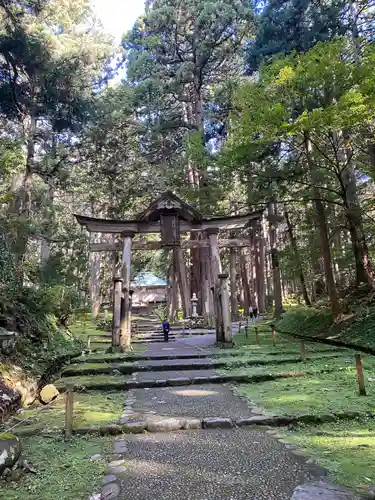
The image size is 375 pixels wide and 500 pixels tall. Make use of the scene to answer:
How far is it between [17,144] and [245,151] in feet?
24.7

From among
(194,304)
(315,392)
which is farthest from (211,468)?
(194,304)

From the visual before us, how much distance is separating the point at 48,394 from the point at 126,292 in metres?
5.08

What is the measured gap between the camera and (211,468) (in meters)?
3.29

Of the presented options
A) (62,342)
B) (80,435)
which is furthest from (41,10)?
(80,435)

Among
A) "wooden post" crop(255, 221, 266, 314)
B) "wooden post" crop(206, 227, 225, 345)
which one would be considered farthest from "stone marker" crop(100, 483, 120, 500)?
"wooden post" crop(255, 221, 266, 314)

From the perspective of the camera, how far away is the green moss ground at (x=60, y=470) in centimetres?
293

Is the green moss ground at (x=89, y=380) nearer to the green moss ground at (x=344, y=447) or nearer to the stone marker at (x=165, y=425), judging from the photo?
the stone marker at (x=165, y=425)

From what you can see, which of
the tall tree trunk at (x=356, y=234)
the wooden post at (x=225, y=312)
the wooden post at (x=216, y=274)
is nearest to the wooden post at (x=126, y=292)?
the wooden post at (x=216, y=274)

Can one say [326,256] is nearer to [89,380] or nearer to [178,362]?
[178,362]

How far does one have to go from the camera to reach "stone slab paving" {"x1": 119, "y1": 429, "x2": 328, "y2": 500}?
285cm

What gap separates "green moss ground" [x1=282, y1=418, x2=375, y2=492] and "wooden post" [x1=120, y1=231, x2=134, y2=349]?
7440 millimetres

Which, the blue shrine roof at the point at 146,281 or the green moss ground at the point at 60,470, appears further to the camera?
the blue shrine roof at the point at 146,281

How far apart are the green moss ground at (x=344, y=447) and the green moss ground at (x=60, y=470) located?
186 cm

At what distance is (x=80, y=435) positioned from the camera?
4.30 m
